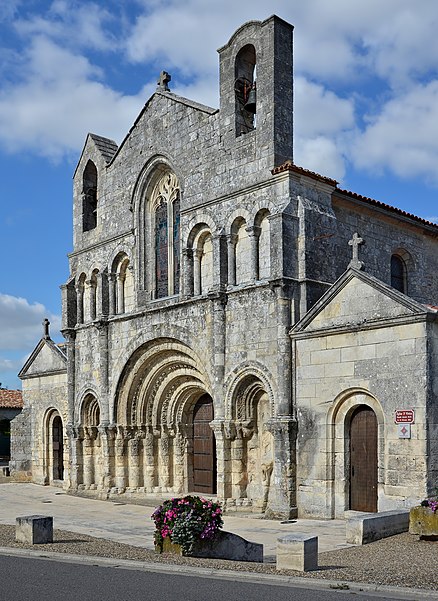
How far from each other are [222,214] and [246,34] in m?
4.58

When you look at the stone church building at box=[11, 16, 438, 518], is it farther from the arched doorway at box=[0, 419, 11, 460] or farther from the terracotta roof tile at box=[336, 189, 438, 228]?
the arched doorway at box=[0, 419, 11, 460]

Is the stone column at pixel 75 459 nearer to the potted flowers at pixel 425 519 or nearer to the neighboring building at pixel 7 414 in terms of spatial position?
the potted flowers at pixel 425 519

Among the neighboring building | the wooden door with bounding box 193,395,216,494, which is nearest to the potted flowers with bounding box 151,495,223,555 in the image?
the wooden door with bounding box 193,395,216,494

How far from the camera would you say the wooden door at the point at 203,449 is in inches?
806

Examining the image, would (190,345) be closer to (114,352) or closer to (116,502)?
(114,352)

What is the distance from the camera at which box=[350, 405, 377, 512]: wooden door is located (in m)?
15.3

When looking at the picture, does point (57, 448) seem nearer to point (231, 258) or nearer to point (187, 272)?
point (187, 272)

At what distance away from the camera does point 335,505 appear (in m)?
15.8

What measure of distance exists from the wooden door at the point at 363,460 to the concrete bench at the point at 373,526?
94.5 inches

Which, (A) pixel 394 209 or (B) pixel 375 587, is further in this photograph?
(A) pixel 394 209

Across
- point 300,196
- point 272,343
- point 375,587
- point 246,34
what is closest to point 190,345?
point 272,343

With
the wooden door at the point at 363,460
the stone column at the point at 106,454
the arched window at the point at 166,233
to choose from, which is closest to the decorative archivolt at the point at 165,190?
the arched window at the point at 166,233

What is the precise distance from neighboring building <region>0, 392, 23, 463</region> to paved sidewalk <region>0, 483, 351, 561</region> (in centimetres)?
1549

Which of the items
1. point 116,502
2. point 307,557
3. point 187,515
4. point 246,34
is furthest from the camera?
point 116,502
